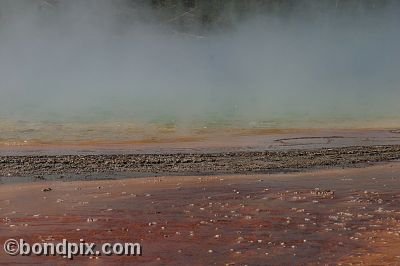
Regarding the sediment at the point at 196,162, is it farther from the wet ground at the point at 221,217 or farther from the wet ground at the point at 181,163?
the wet ground at the point at 221,217

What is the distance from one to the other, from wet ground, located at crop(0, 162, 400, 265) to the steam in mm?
13411

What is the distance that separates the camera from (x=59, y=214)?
10.2 metres

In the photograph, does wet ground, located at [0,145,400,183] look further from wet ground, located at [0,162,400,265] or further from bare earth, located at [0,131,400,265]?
wet ground, located at [0,162,400,265]

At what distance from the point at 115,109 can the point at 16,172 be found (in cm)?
1971

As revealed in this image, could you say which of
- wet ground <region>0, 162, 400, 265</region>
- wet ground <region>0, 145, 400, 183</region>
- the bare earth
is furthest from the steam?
wet ground <region>0, 162, 400, 265</region>

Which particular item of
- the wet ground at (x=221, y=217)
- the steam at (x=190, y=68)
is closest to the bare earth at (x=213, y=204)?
the wet ground at (x=221, y=217)

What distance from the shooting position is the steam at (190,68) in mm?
32594

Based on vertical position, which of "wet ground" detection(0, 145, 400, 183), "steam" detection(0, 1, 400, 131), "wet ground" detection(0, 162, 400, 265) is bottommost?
"wet ground" detection(0, 162, 400, 265)

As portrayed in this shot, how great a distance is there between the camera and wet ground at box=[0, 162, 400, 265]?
27.2 ft

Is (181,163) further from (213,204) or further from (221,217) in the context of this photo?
(221,217)

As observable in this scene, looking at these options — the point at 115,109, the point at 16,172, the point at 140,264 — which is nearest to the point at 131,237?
the point at 140,264

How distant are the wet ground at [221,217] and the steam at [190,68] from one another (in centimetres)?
1341

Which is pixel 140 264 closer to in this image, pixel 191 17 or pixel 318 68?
pixel 318 68

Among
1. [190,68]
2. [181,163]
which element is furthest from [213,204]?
[190,68]
